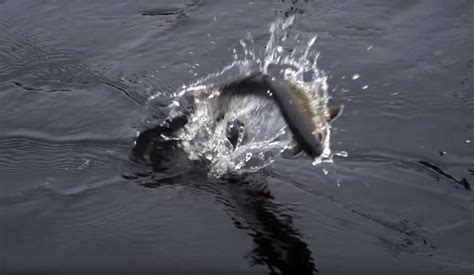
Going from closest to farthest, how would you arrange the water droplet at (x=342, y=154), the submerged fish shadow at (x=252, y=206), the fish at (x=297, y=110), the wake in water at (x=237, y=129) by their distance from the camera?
the fish at (x=297, y=110) → the submerged fish shadow at (x=252, y=206) → the wake in water at (x=237, y=129) → the water droplet at (x=342, y=154)

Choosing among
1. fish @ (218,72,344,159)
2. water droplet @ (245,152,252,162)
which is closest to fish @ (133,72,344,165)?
fish @ (218,72,344,159)

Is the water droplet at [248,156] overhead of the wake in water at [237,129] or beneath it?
beneath

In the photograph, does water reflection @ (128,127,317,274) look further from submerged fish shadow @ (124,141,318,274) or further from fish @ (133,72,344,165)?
fish @ (133,72,344,165)

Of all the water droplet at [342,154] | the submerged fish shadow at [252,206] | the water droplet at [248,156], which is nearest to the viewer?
the submerged fish shadow at [252,206]

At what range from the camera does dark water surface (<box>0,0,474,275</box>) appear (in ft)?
10.8

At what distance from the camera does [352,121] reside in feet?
14.5

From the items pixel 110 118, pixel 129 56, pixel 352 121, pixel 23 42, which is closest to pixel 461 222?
pixel 352 121

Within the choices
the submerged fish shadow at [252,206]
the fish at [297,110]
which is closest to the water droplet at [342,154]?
the submerged fish shadow at [252,206]

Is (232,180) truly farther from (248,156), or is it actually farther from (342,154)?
(342,154)

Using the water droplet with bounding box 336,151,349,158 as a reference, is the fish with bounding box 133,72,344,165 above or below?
above

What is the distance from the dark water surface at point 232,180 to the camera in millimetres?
3297

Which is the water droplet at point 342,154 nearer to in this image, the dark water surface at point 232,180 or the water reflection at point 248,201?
the dark water surface at point 232,180

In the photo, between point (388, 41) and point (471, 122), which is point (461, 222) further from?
point (388, 41)

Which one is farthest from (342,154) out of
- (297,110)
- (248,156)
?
(297,110)
